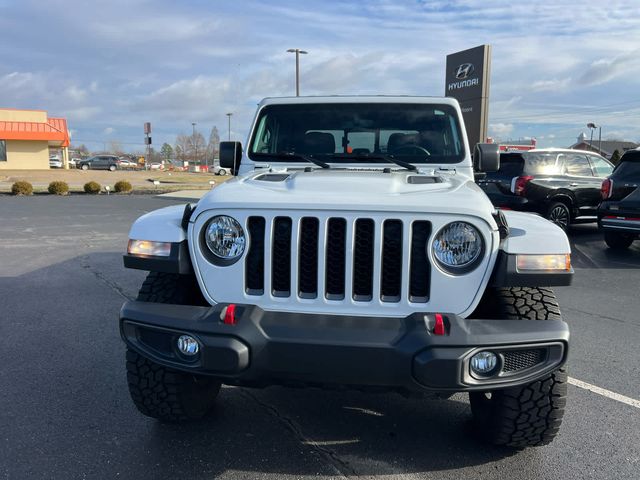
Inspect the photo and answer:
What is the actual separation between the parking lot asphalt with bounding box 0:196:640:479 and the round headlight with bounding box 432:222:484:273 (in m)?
1.07

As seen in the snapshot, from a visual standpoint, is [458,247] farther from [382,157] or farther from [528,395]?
[382,157]

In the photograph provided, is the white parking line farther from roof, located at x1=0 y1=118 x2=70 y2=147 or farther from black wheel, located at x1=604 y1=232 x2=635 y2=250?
roof, located at x1=0 y1=118 x2=70 y2=147

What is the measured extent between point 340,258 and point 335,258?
0.02m

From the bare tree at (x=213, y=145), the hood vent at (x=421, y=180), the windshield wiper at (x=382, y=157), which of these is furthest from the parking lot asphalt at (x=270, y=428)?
the bare tree at (x=213, y=145)

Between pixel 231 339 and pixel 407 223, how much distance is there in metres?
0.91

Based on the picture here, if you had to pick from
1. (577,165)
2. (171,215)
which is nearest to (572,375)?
(171,215)

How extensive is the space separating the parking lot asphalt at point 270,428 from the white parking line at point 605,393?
0.21ft

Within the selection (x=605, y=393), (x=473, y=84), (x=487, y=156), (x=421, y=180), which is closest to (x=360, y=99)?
(x=487, y=156)

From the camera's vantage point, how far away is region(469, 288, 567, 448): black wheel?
255 cm

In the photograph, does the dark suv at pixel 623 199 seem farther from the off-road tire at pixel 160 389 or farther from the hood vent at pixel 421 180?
the off-road tire at pixel 160 389

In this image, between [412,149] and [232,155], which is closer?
[412,149]

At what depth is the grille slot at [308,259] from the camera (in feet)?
8.04

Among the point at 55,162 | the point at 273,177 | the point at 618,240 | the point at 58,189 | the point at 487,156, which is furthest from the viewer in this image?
the point at 55,162

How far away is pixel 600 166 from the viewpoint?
37.0 ft
